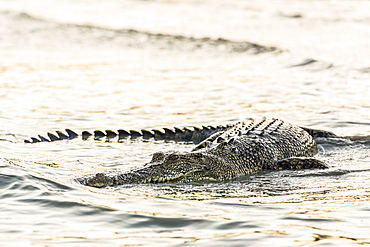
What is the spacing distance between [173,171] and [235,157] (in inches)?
37.3

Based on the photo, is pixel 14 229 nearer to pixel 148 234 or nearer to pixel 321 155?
pixel 148 234

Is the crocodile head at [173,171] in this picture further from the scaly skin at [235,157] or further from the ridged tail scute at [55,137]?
the ridged tail scute at [55,137]

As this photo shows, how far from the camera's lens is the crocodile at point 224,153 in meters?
7.07

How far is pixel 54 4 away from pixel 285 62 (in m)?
15.3

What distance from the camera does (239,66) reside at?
16094mm

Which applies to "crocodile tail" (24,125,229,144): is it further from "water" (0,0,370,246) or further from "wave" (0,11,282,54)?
"wave" (0,11,282,54)

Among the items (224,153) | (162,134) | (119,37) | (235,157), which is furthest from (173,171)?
(119,37)

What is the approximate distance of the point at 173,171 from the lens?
714 cm

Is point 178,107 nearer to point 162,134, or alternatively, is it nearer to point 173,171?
point 162,134

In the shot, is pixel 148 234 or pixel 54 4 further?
pixel 54 4

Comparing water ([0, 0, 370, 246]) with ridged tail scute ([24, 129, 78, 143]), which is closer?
water ([0, 0, 370, 246])

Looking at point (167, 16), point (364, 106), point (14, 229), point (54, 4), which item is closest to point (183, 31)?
point (167, 16)

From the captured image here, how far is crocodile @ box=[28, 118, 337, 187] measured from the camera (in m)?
7.07

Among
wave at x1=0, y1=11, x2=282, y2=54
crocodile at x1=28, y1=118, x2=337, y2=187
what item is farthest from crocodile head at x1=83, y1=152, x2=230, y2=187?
wave at x1=0, y1=11, x2=282, y2=54
